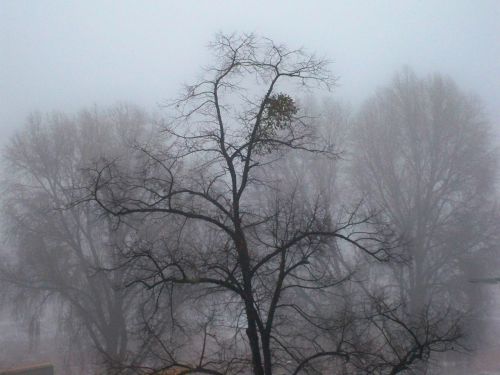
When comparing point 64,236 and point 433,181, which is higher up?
point 433,181

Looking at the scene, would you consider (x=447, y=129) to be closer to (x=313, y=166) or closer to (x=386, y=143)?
(x=386, y=143)

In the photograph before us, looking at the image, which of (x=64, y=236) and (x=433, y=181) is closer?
(x=64, y=236)

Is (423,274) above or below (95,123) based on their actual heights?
below

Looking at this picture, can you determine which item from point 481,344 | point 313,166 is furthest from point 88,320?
point 481,344

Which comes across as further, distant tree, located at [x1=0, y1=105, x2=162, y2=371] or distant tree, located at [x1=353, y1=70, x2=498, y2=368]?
distant tree, located at [x1=353, y1=70, x2=498, y2=368]

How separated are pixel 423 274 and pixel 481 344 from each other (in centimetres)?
283

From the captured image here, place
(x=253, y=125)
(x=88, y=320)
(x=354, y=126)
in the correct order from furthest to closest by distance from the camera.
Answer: (x=354, y=126) → (x=88, y=320) → (x=253, y=125)

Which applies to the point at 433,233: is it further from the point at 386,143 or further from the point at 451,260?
the point at 386,143

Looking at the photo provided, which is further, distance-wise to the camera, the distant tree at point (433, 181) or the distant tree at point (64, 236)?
the distant tree at point (433, 181)

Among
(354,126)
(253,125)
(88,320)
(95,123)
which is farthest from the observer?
(354,126)

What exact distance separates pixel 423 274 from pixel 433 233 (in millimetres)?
1458

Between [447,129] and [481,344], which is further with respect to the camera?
[447,129]

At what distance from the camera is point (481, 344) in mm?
18328

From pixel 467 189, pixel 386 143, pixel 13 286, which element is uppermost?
pixel 386 143
